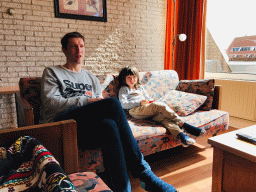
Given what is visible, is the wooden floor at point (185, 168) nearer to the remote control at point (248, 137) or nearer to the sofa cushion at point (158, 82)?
the remote control at point (248, 137)

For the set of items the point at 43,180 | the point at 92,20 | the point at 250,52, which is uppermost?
the point at 92,20

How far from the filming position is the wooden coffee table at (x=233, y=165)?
1.06m

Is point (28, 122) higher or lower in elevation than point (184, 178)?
higher

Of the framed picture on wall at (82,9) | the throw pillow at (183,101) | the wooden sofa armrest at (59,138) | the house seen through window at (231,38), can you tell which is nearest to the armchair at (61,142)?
the wooden sofa armrest at (59,138)

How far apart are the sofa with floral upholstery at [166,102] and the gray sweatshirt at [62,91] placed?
0.69 ft

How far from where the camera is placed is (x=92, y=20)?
10.2 feet

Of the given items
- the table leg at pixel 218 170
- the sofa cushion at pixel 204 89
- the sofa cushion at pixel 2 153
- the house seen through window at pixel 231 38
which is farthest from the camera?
the house seen through window at pixel 231 38

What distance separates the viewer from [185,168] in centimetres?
174

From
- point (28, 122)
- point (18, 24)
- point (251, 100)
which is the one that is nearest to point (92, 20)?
point (18, 24)

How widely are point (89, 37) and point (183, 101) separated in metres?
1.86

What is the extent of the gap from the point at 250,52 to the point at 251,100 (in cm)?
80

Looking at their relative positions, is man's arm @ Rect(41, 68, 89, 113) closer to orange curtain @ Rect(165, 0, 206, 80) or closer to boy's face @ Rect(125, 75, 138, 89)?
boy's face @ Rect(125, 75, 138, 89)

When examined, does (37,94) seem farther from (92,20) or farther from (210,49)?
(210,49)

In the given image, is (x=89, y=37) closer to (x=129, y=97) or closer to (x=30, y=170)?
(x=129, y=97)
